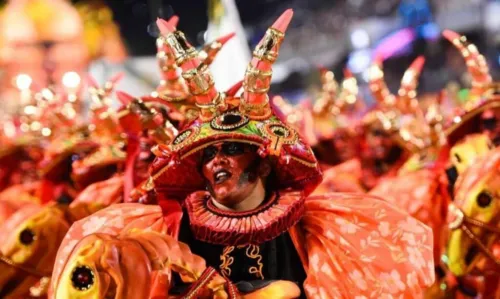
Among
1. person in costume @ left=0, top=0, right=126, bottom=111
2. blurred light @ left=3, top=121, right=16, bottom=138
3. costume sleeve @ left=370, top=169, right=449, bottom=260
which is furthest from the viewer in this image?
person in costume @ left=0, top=0, right=126, bottom=111

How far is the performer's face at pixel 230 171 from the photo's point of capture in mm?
3293

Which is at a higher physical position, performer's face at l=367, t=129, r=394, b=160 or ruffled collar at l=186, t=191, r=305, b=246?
ruffled collar at l=186, t=191, r=305, b=246

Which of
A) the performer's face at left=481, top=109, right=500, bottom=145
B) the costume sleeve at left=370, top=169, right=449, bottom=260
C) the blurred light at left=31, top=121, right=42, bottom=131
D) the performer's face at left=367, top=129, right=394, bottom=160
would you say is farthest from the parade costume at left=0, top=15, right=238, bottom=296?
the performer's face at left=367, top=129, right=394, bottom=160

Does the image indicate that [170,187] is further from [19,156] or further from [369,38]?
[369,38]

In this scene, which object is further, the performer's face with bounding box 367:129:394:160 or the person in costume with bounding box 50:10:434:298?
the performer's face with bounding box 367:129:394:160

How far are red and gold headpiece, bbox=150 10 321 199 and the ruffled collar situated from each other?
136 mm

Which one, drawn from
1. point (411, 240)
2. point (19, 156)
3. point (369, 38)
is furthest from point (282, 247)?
point (369, 38)

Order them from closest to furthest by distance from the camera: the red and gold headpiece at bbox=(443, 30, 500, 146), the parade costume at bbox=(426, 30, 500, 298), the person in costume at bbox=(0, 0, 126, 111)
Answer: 1. the parade costume at bbox=(426, 30, 500, 298)
2. the red and gold headpiece at bbox=(443, 30, 500, 146)
3. the person in costume at bbox=(0, 0, 126, 111)

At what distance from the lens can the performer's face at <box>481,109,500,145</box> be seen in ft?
16.5

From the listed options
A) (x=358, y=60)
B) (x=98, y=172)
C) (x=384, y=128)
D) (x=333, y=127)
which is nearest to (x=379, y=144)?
(x=384, y=128)

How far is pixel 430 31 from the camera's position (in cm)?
1282

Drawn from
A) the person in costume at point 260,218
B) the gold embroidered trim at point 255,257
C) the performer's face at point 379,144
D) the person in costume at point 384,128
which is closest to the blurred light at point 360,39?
the person in costume at point 384,128

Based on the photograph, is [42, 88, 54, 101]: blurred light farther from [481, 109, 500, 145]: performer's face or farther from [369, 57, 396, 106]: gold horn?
[481, 109, 500, 145]: performer's face

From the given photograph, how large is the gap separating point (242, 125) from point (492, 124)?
7.40ft
